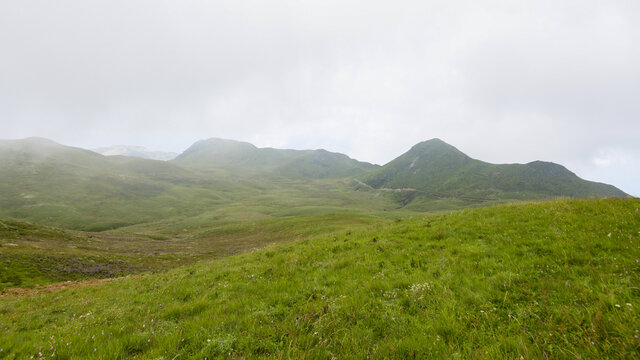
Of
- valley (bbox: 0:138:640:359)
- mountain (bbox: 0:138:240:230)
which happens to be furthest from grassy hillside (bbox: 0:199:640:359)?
mountain (bbox: 0:138:240:230)

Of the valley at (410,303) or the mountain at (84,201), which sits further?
the mountain at (84,201)

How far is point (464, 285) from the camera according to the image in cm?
683

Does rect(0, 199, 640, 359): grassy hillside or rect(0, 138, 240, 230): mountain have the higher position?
rect(0, 199, 640, 359): grassy hillside

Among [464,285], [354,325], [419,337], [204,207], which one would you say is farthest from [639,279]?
[204,207]

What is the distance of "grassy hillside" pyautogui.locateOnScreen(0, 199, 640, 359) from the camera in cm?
450

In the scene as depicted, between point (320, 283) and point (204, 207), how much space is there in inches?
6774

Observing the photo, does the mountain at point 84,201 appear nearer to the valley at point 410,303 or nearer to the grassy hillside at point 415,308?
the valley at point 410,303

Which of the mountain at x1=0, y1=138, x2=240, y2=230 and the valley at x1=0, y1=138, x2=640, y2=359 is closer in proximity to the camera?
the valley at x1=0, y1=138, x2=640, y2=359

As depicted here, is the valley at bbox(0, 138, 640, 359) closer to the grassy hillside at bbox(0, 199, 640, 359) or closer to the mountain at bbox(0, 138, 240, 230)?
the grassy hillside at bbox(0, 199, 640, 359)

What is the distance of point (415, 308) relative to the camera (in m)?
6.21

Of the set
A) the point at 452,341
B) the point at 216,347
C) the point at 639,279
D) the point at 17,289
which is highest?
the point at 639,279

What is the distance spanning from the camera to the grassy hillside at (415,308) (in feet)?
14.8

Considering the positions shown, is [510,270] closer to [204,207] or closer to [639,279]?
[639,279]

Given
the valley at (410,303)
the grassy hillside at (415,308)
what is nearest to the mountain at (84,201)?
the valley at (410,303)
